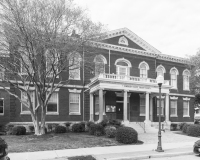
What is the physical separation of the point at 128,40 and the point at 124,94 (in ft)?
30.1

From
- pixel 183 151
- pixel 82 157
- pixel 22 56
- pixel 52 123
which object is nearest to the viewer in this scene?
pixel 82 157

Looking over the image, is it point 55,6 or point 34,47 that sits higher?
point 55,6

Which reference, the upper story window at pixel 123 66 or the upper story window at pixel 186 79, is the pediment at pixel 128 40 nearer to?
the upper story window at pixel 123 66

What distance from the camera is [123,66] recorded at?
88.6 feet

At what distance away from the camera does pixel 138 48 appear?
2825 centimetres

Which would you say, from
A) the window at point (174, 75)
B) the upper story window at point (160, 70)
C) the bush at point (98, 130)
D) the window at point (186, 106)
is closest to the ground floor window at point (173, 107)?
the window at point (186, 106)

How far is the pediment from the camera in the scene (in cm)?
2666

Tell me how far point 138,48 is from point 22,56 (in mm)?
16580

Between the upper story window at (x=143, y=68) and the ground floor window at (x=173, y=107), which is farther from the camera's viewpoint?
the ground floor window at (x=173, y=107)

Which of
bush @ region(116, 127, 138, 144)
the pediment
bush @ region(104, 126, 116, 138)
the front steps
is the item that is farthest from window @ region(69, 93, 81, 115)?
bush @ region(116, 127, 138, 144)

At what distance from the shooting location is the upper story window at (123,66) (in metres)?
26.7

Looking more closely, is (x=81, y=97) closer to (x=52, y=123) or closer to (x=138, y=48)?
(x=52, y=123)

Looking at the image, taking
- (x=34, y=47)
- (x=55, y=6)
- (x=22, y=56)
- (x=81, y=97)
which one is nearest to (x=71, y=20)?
(x=55, y=6)

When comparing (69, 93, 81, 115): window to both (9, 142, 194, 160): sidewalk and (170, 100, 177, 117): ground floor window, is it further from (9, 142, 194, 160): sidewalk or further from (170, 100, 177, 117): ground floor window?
(170, 100, 177, 117): ground floor window
